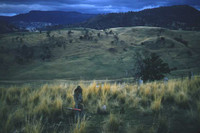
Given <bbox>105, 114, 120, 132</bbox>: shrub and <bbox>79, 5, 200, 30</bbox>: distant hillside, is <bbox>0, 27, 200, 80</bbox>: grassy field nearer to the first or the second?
<bbox>105, 114, 120, 132</bbox>: shrub

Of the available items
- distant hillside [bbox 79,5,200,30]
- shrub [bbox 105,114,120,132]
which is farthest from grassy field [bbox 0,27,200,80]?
distant hillside [bbox 79,5,200,30]

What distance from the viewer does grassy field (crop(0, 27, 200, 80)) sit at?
41572 mm

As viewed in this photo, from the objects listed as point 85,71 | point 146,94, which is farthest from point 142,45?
point 146,94

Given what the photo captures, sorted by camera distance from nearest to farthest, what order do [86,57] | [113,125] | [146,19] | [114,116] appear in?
[113,125]
[114,116]
[86,57]
[146,19]

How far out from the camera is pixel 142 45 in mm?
69000

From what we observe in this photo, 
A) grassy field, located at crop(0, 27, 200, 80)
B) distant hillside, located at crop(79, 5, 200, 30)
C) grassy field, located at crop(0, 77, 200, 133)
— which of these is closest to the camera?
grassy field, located at crop(0, 77, 200, 133)

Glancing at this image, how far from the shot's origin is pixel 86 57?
5444cm

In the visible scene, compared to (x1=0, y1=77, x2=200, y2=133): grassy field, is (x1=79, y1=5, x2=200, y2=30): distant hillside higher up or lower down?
higher up

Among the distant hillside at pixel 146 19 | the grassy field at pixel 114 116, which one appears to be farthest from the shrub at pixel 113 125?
the distant hillside at pixel 146 19

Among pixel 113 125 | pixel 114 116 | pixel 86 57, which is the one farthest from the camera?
pixel 86 57

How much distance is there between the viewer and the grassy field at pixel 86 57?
136ft

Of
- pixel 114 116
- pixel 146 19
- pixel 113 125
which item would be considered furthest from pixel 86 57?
pixel 146 19

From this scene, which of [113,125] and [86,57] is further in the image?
[86,57]

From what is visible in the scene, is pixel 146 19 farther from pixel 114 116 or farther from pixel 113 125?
pixel 113 125
